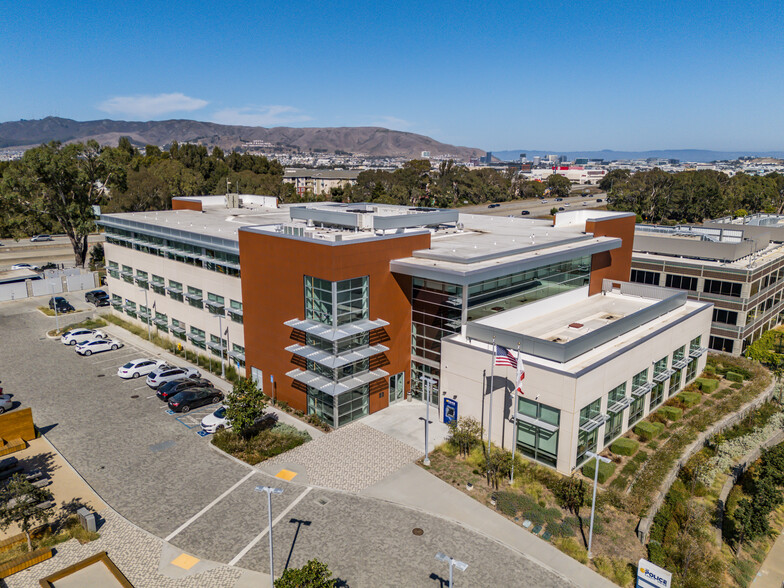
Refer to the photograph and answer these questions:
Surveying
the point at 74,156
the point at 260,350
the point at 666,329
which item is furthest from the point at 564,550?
the point at 74,156

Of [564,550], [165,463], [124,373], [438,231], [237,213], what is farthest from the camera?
[237,213]

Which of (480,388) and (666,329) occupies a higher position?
(666,329)

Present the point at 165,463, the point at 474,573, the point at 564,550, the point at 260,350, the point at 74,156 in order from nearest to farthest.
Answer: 1. the point at 474,573
2. the point at 564,550
3. the point at 165,463
4. the point at 260,350
5. the point at 74,156

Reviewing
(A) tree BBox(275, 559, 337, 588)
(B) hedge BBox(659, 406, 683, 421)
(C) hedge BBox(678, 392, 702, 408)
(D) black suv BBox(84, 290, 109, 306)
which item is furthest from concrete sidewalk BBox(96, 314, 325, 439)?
(C) hedge BBox(678, 392, 702, 408)

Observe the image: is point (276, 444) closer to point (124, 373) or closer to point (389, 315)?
point (389, 315)

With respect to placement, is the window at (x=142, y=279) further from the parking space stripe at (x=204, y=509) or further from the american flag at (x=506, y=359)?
the american flag at (x=506, y=359)

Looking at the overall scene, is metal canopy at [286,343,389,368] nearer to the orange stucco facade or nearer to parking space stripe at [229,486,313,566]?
the orange stucco facade
